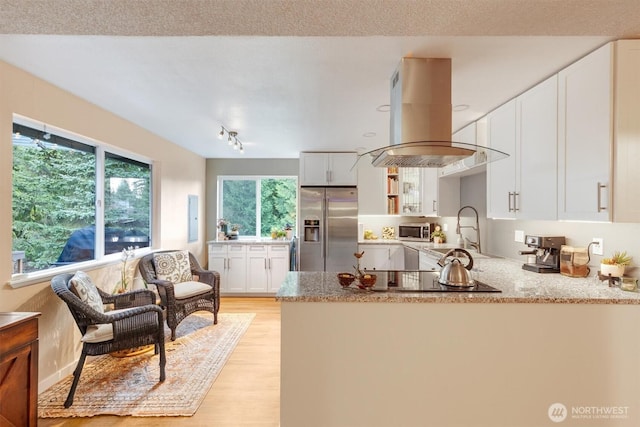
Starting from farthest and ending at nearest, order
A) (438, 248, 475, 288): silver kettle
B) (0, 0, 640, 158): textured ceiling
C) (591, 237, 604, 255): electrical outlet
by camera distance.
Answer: (591, 237, 604, 255): electrical outlet → (438, 248, 475, 288): silver kettle → (0, 0, 640, 158): textured ceiling

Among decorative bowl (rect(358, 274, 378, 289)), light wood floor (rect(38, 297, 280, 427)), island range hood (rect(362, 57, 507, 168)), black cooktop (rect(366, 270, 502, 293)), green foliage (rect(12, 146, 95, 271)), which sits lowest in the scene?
light wood floor (rect(38, 297, 280, 427))

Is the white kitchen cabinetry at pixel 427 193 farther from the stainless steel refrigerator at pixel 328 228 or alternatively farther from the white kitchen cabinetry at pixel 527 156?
the white kitchen cabinetry at pixel 527 156

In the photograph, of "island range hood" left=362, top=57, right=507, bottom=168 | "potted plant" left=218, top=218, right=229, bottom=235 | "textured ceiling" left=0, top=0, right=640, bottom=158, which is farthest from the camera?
"potted plant" left=218, top=218, right=229, bottom=235

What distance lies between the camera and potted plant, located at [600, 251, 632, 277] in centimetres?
202

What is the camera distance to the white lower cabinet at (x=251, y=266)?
216 inches

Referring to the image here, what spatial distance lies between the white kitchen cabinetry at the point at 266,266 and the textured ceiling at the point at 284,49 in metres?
2.30

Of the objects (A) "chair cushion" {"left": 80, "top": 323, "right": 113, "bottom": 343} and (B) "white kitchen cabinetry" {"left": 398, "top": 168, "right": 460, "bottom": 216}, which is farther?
(B) "white kitchen cabinetry" {"left": 398, "top": 168, "right": 460, "bottom": 216}

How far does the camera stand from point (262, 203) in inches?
242

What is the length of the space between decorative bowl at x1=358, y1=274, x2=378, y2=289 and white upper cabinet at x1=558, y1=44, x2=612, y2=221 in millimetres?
1330

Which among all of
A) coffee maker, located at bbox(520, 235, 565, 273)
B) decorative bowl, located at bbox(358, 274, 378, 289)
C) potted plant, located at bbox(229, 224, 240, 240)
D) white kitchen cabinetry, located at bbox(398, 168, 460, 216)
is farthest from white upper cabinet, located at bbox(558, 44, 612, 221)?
potted plant, located at bbox(229, 224, 240, 240)

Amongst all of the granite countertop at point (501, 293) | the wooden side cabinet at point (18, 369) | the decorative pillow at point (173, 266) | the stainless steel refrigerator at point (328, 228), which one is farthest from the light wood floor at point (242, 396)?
the stainless steel refrigerator at point (328, 228)

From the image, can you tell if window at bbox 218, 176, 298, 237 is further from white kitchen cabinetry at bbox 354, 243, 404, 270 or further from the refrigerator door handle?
white kitchen cabinetry at bbox 354, 243, 404, 270

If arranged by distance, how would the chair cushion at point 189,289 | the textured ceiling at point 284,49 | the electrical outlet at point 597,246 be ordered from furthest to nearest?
the chair cushion at point 189,289 → the electrical outlet at point 597,246 → the textured ceiling at point 284,49

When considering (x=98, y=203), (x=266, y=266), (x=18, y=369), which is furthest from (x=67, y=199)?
(x=266, y=266)
